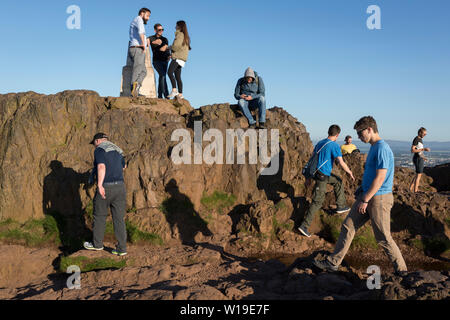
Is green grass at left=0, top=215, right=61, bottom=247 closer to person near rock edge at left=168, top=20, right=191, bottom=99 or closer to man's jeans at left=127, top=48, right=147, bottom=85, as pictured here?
man's jeans at left=127, top=48, right=147, bottom=85

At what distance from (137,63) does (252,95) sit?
4.45 meters

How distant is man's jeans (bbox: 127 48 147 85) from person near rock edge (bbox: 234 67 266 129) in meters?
3.69

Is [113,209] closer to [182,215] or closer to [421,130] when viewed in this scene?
[182,215]

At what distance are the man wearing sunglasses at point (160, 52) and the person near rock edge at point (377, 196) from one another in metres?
9.13

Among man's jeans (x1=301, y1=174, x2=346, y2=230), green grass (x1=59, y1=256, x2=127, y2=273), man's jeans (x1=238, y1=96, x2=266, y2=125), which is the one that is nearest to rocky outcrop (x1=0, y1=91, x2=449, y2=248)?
man's jeans (x1=238, y1=96, x2=266, y2=125)

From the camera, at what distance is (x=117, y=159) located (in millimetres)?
7383

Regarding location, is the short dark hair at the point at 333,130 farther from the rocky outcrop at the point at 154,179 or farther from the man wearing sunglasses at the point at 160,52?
the man wearing sunglasses at the point at 160,52

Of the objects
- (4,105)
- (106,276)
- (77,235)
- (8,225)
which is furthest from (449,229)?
(4,105)

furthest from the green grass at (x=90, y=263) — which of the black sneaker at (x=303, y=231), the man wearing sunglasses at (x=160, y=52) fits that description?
the man wearing sunglasses at (x=160, y=52)

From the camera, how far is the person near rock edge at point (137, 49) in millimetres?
11320

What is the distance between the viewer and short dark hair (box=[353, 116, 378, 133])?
5.53 m

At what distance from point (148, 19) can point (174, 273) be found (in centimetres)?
905

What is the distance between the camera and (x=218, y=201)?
10.3 metres

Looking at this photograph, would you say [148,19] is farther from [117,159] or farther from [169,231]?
[169,231]
